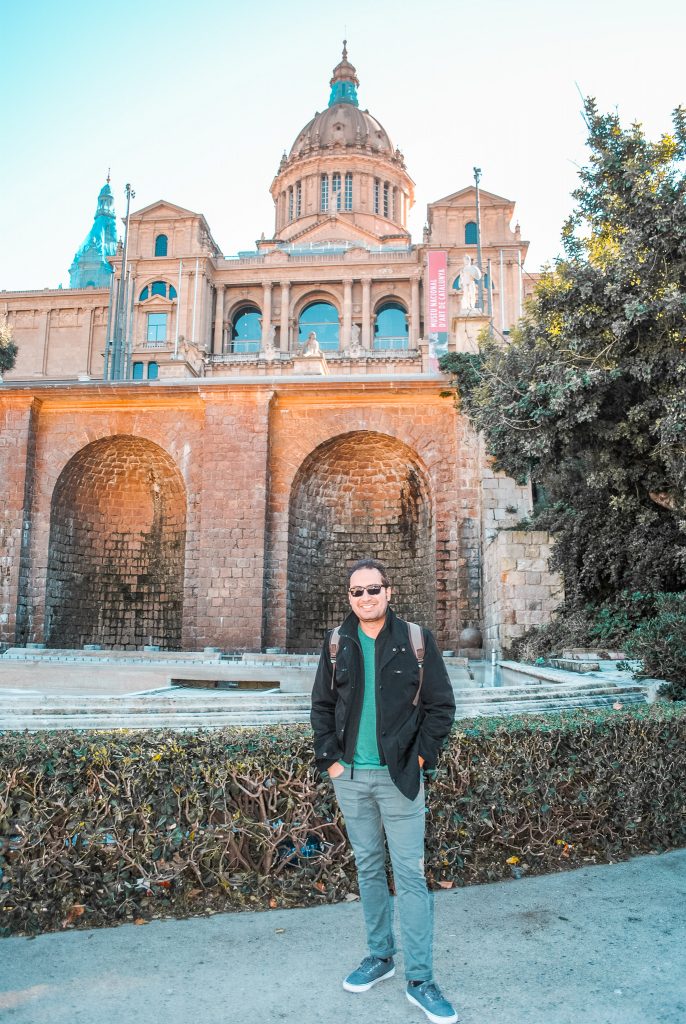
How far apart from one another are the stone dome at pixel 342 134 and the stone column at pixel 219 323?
14.7 m

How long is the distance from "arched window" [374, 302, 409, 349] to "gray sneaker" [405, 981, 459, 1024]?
4317cm

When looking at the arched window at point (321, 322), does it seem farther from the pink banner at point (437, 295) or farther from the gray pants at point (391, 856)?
the gray pants at point (391, 856)

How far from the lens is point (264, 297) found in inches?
1823

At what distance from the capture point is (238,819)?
378cm

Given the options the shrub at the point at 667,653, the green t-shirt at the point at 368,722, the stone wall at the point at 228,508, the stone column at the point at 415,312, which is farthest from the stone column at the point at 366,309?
the green t-shirt at the point at 368,722

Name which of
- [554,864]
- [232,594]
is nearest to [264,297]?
[232,594]

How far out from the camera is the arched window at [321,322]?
1788 inches

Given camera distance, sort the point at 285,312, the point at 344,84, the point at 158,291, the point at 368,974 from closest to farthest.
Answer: the point at 368,974, the point at 285,312, the point at 158,291, the point at 344,84

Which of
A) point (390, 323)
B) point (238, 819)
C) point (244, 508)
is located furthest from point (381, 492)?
point (390, 323)

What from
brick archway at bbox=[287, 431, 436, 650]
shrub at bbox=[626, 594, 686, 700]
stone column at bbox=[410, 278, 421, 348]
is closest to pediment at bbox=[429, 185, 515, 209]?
stone column at bbox=[410, 278, 421, 348]

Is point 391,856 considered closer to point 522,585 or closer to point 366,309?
point 522,585

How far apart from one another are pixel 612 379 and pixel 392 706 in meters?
9.28

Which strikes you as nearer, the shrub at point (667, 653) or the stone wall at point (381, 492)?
the shrub at point (667, 653)

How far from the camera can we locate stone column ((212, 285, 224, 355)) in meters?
45.8
